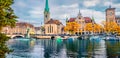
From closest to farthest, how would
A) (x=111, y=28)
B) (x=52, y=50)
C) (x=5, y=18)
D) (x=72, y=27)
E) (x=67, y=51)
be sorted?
(x=5, y=18) → (x=67, y=51) → (x=52, y=50) → (x=111, y=28) → (x=72, y=27)

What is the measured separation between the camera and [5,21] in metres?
14.1

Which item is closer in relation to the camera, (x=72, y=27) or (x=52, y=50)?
(x=52, y=50)

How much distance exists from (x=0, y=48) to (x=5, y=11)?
76.3 inches

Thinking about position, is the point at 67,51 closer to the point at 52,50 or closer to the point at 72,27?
the point at 52,50

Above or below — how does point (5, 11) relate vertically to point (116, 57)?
above

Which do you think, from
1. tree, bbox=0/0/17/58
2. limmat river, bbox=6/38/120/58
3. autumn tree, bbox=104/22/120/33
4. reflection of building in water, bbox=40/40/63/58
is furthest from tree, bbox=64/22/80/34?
tree, bbox=0/0/17/58

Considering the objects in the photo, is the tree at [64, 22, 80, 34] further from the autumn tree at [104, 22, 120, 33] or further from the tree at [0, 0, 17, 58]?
the tree at [0, 0, 17, 58]

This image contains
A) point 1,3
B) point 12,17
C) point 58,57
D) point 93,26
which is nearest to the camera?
point 1,3

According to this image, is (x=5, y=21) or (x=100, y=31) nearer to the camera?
(x=5, y=21)

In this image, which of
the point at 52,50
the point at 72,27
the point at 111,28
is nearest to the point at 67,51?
the point at 52,50

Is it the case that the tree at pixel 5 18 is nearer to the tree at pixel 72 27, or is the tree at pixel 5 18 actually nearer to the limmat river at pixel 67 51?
the limmat river at pixel 67 51

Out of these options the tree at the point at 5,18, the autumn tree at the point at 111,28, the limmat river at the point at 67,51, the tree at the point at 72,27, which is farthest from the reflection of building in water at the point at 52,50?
the tree at the point at 72,27

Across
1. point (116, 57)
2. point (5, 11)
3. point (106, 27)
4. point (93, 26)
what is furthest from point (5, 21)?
point (93, 26)

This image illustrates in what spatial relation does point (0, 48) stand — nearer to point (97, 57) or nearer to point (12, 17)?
point (12, 17)
